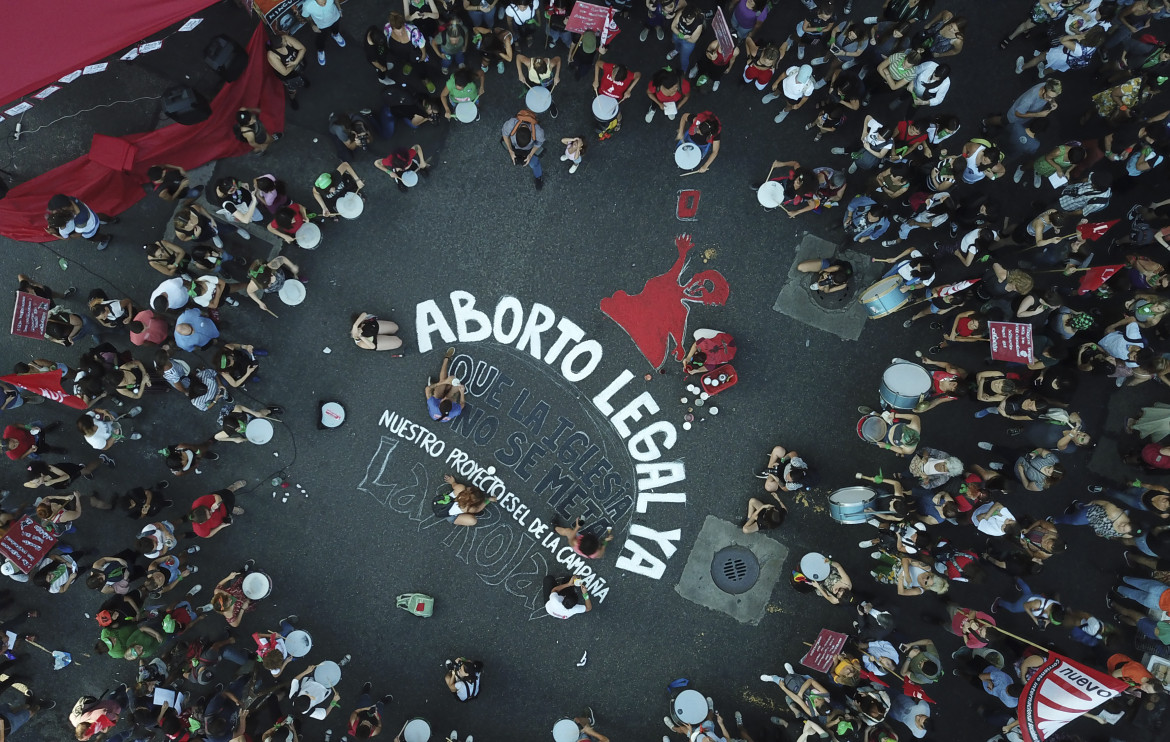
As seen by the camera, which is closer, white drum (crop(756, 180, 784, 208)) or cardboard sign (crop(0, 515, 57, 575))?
cardboard sign (crop(0, 515, 57, 575))

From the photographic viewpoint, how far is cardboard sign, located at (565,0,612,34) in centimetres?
972

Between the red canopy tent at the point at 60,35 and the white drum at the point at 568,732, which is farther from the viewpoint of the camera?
the white drum at the point at 568,732

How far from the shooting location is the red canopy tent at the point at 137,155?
9.97 meters

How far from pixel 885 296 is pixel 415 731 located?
10.4 meters

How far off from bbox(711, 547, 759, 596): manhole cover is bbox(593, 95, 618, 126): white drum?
745cm

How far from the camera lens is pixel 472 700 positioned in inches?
431

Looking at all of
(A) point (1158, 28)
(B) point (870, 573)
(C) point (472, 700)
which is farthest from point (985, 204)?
(C) point (472, 700)

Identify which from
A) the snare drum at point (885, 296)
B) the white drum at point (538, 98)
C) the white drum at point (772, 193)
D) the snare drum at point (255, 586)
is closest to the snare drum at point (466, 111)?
the white drum at point (538, 98)

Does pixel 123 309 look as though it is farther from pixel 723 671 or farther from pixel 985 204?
pixel 985 204

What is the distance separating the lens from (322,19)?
10234 millimetres

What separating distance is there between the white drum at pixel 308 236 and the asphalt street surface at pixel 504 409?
19 centimetres

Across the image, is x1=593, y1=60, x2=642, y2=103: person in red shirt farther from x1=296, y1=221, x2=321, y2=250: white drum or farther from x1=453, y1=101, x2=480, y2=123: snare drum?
x1=296, y1=221, x2=321, y2=250: white drum

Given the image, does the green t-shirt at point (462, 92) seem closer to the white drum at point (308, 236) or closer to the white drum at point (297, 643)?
the white drum at point (308, 236)

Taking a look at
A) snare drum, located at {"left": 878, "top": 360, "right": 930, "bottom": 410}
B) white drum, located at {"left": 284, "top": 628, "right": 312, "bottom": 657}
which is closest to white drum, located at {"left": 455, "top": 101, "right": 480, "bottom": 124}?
snare drum, located at {"left": 878, "top": 360, "right": 930, "bottom": 410}
